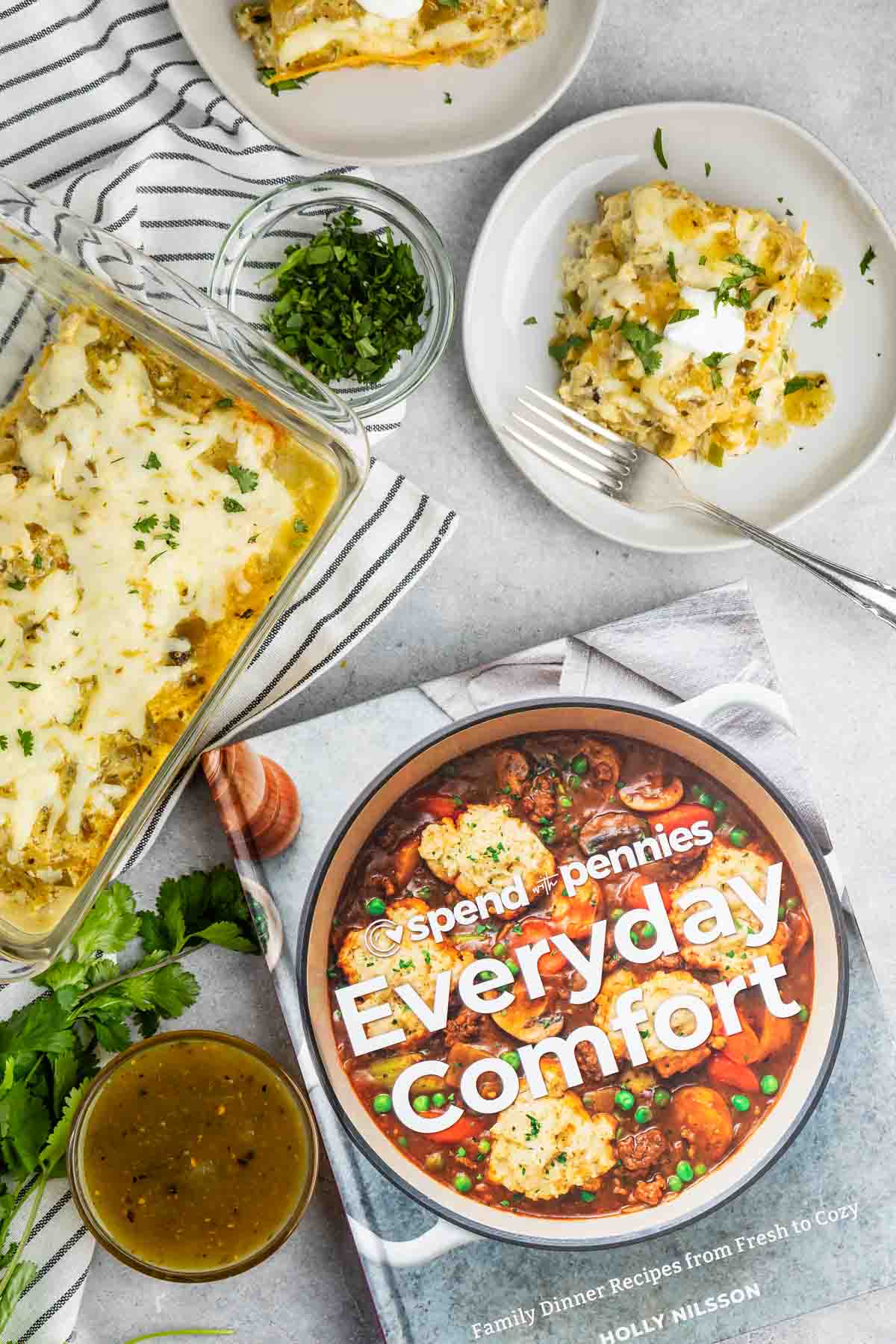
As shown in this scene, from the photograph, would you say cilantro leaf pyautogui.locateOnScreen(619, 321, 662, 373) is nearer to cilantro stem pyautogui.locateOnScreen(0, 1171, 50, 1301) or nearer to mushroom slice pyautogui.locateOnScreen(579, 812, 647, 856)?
mushroom slice pyautogui.locateOnScreen(579, 812, 647, 856)

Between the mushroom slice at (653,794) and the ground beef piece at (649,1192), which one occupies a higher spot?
the mushroom slice at (653,794)

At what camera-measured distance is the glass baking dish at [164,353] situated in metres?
1.55

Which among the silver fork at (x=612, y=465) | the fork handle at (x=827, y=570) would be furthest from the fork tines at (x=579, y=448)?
the fork handle at (x=827, y=570)

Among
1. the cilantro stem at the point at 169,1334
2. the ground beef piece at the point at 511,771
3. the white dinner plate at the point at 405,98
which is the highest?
the white dinner plate at the point at 405,98

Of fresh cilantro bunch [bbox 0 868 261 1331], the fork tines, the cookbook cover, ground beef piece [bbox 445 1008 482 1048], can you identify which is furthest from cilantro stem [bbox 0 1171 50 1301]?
the fork tines

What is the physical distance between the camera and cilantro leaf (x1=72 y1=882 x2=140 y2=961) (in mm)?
1660

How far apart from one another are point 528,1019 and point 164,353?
3.72 feet

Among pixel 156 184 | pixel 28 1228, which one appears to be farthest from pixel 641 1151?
pixel 156 184

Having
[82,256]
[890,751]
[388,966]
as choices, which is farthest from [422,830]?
[82,256]

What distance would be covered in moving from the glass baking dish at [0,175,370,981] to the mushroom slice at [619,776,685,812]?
0.64 m

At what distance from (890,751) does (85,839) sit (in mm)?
1310

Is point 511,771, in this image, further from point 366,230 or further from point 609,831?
point 366,230

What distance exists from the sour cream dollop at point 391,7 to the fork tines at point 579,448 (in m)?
0.61

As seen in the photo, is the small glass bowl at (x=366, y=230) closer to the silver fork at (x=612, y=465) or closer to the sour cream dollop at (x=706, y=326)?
the silver fork at (x=612, y=465)
